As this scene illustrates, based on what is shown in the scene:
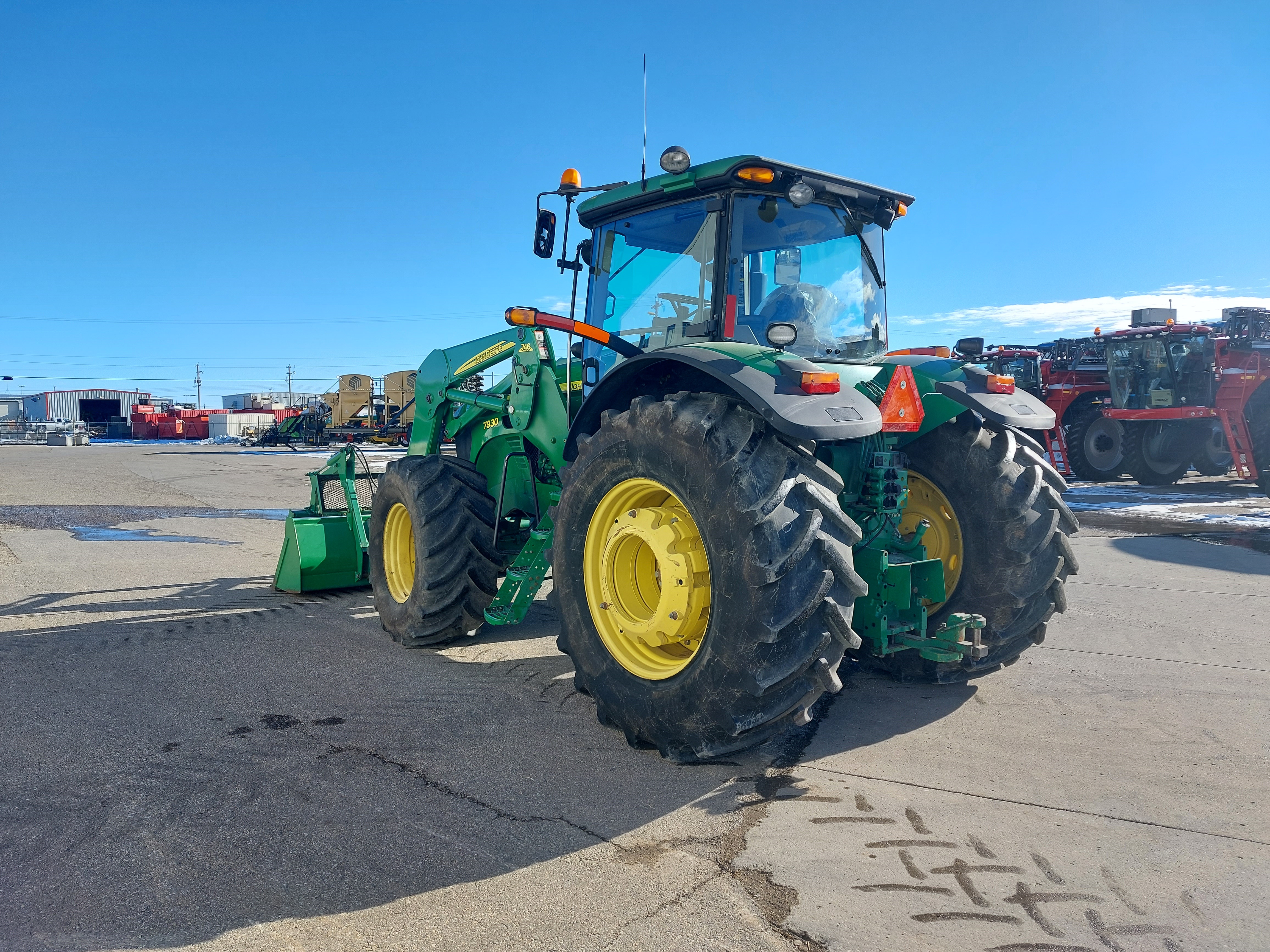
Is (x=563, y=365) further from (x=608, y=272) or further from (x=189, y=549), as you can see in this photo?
(x=189, y=549)

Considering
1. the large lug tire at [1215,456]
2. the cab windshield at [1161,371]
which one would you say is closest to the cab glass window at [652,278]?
the cab windshield at [1161,371]

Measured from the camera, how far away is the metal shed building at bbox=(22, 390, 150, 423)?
78500 mm

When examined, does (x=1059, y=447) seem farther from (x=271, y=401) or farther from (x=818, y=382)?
(x=271, y=401)

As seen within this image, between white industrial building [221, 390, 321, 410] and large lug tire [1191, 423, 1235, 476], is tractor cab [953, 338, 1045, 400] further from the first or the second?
white industrial building [221, 390, 321, 410]

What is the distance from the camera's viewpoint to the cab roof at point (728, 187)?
3891 mm

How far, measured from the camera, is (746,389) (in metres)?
3.17

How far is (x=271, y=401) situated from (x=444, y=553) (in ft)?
256

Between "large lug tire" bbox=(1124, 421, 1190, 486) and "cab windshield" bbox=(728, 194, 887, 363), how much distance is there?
14.5 meters

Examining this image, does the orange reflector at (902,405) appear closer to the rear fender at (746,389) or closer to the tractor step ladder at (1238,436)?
the rear fender at (746,389)

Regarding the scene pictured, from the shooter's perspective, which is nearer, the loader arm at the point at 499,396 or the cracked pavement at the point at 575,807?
the cracked pavement at the point at 575,807

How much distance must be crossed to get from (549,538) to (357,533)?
2.61 metres

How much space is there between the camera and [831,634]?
119 inches

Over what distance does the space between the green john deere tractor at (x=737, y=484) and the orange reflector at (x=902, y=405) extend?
0.01m

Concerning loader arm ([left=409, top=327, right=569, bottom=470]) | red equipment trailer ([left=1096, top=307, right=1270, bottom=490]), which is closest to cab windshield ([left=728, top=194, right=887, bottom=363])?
loader arm ([left=409, top=327, right=569, bottom=470])
